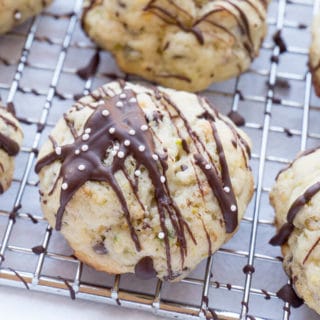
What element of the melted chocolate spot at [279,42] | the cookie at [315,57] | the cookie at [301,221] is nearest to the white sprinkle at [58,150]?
the cookie at [301,221]

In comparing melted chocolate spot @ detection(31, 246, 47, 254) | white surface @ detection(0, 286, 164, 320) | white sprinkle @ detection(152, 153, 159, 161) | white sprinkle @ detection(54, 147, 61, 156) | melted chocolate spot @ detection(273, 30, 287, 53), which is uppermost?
melted chocolate spot @ detection(273, 30, 287, 53)

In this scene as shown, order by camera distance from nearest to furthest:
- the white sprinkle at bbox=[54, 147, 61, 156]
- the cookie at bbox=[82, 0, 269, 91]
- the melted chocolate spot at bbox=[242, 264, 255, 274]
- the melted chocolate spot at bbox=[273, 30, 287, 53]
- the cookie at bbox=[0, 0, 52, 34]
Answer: the white sprinkle at bbox=[54, 147, 61, 156] < the melted chocolate spot at bbox=[242, 264, 255, 274] < the cookie at bbox=[82, 0, 269, 91] < the cookie at bbox=[0, 0, 52, 34] < the melted chocolate spot at bbox=[273, 30, 287, 53]

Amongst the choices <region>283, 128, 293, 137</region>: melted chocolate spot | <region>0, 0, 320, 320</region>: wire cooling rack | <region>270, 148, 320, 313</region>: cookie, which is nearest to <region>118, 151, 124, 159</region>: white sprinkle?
<region>0, 0, 320, 320</region>: wire cooling rack

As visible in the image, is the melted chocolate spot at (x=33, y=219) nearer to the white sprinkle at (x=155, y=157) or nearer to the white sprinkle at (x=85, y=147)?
the white sprinkle at (x=85, y=147)

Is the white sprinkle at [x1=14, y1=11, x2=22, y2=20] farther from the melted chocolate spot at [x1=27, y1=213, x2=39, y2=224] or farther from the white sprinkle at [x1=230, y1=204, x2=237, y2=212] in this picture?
the white sprinkle at [x1=230, y1=204, x2=237, y2=212]

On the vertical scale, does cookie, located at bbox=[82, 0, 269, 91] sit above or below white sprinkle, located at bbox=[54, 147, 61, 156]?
above

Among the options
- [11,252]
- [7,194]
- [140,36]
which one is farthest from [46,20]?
[11,252]
